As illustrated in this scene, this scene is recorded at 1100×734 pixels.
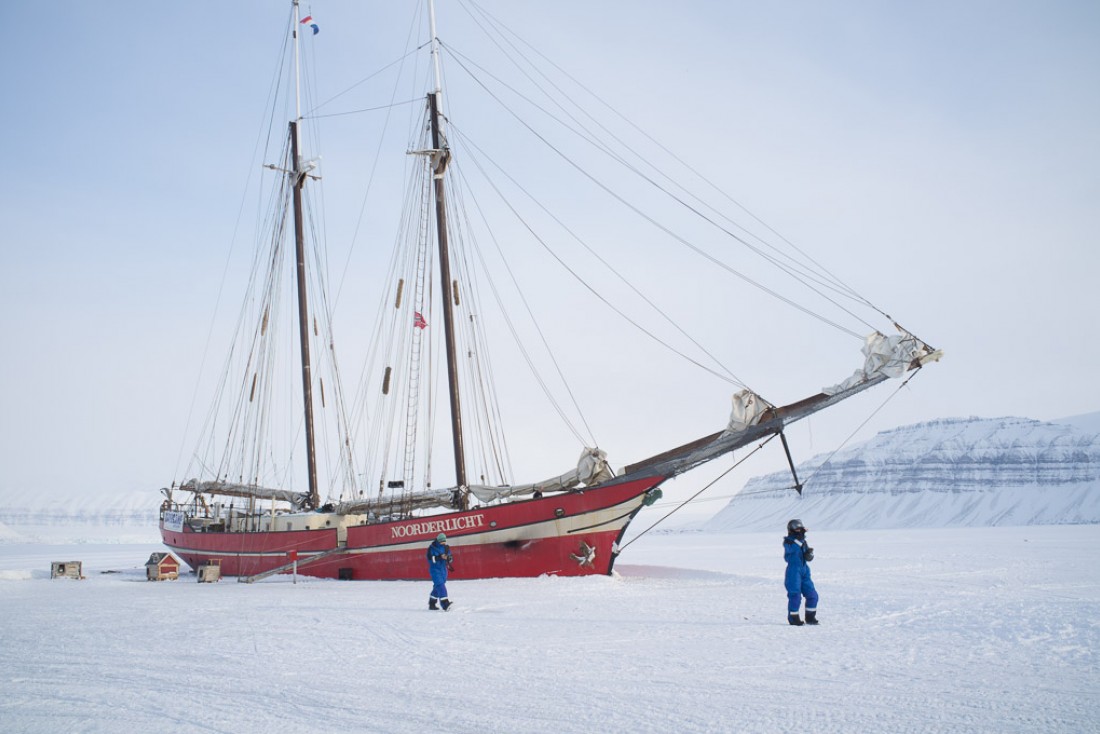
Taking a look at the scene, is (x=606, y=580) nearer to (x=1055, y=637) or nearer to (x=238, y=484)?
(x=1055, y=637)

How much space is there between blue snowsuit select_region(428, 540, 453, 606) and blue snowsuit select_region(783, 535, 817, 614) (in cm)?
625

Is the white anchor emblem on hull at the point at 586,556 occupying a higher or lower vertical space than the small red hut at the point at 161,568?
higher

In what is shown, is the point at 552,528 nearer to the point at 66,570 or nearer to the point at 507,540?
the point at 507,540

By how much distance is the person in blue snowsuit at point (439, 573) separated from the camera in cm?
1446

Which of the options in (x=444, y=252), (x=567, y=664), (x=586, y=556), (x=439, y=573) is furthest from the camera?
(x=444, y=252)

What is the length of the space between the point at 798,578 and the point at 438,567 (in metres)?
6.66

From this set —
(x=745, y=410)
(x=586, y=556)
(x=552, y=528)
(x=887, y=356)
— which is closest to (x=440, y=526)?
(x=552, y=528)

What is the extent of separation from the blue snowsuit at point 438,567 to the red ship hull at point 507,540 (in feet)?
21.5

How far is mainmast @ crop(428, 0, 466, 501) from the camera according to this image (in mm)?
25141

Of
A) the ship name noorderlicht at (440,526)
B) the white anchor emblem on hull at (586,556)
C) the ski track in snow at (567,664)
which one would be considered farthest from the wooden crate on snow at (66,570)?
the white anchor emblem on hull at (586,556)

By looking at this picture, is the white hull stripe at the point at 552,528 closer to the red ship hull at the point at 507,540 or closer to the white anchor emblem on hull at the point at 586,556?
the red ship hull at the point at 507,540

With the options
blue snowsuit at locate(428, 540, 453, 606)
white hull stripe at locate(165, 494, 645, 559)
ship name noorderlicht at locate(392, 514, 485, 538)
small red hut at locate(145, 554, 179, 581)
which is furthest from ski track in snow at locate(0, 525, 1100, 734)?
small red hut at locate(145, 554, 179, 581)

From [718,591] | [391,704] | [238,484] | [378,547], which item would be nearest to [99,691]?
[391,704]

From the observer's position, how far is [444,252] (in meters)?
26.6
